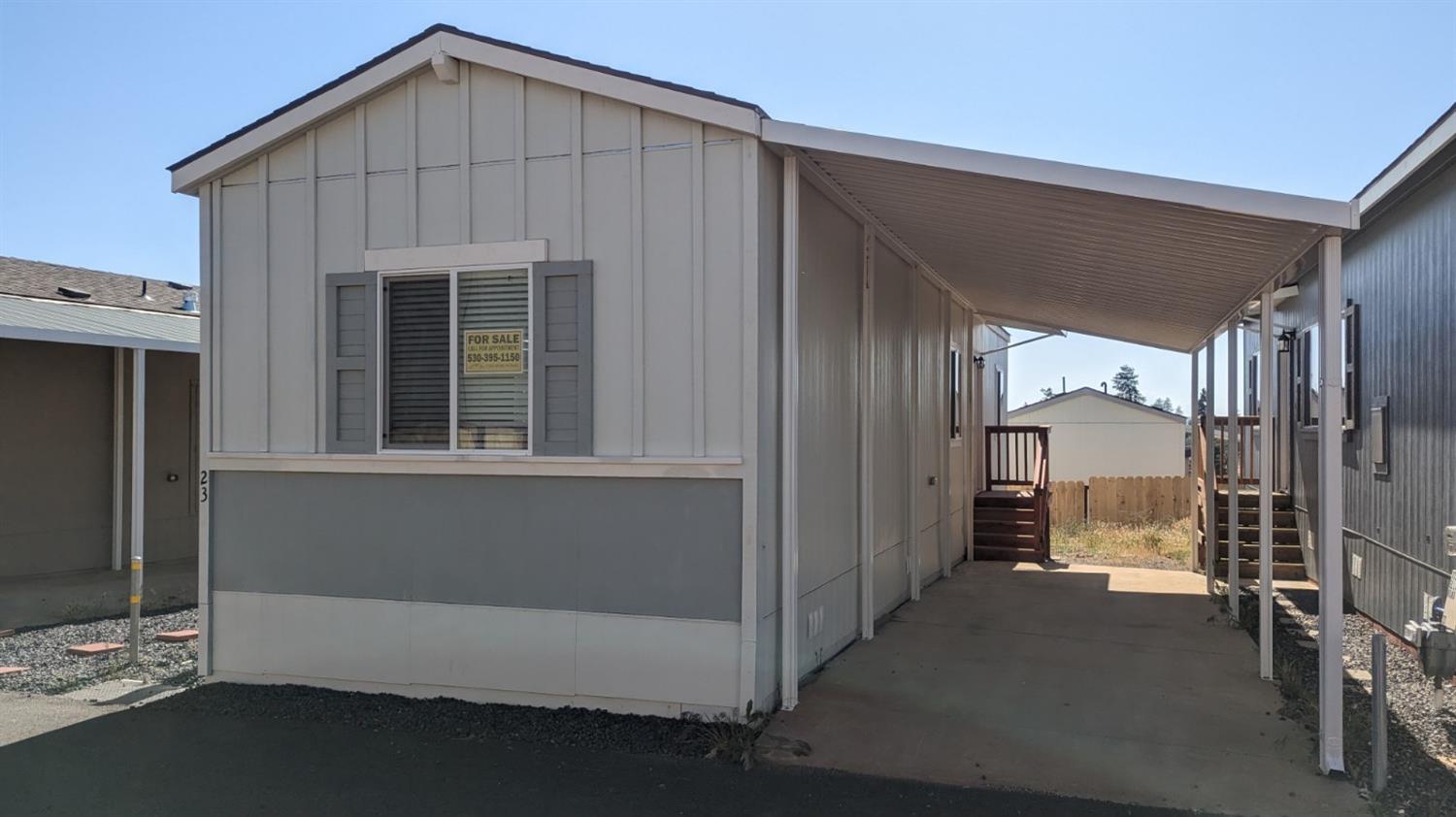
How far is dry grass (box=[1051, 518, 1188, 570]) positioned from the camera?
1259cm

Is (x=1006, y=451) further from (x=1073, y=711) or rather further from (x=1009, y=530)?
(x=1073, y=711)

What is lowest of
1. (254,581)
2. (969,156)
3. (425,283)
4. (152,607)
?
(152,607)

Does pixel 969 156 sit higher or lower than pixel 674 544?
higher

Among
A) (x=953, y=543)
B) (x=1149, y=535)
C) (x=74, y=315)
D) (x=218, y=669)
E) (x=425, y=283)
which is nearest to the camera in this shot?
(x=425, y=283)

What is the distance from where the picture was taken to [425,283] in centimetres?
610

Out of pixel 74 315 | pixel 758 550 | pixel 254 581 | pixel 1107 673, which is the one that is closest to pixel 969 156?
pixel 758 550

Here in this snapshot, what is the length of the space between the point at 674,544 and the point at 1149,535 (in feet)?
35.9

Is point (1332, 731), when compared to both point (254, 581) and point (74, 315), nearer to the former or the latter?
point (254, 581)

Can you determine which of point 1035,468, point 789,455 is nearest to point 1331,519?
point 789,455

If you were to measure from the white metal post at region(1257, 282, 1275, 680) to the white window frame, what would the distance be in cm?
442

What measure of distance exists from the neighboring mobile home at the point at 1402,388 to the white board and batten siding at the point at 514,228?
3.11 metres

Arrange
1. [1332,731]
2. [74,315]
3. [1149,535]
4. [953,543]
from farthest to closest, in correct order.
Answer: [1149,535]
[953,543]
[74,315]
[1332,731]

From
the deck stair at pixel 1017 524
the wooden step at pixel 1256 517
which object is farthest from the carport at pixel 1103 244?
the deck stair at pixel 1017 524

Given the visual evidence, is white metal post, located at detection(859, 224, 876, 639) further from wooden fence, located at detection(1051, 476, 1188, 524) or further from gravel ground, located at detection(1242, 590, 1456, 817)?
wooden fence, located at detection(1051, 476, 1188, 524)
